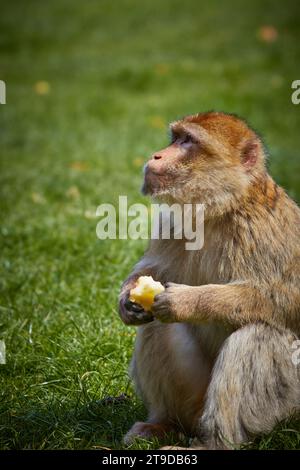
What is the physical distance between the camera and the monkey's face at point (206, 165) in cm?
370

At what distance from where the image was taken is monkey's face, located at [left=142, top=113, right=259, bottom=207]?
3.70 metres

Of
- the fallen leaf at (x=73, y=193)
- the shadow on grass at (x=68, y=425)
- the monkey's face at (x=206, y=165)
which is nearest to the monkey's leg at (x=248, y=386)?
the shadow on grass at (x=68, y=425)

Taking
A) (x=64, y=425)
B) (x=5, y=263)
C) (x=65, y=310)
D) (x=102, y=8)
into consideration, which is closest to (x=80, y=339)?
(x=65, y=310)

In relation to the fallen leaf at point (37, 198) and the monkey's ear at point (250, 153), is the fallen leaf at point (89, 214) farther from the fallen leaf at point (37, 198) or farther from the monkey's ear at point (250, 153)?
the monkey's ear at point (250, 153)

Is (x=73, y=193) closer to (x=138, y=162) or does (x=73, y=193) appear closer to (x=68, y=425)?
(x=138, y=162)

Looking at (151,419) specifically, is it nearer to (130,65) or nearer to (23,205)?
(23,205)

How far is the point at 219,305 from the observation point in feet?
11.3

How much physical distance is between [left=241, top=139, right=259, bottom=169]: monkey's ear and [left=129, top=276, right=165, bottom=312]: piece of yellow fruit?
749 mm

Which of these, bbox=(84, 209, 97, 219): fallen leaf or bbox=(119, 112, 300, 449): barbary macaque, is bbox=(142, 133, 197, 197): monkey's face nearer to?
bbox=(119, 112, 300, 449): barbary macaque

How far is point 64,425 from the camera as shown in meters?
3.83

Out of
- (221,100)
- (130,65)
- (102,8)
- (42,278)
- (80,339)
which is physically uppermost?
(102,8)

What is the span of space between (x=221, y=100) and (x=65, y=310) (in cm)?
729

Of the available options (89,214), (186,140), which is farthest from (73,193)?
(186,140)
